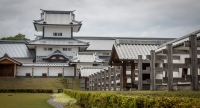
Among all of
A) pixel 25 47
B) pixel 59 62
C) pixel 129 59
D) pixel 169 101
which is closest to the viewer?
pixel 169 101

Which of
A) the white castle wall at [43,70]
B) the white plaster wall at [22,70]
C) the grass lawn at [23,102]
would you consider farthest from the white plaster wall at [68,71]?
the grass lawn at [23,102]

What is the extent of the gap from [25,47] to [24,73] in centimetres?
1227

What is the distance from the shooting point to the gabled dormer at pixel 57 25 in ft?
196

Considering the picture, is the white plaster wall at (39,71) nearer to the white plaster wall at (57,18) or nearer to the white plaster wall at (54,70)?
the white plaster wall at (54,70)

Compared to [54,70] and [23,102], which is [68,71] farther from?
[23,102]

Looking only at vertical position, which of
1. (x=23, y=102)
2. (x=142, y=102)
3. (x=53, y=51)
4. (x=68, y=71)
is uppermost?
(x=53, y=51)

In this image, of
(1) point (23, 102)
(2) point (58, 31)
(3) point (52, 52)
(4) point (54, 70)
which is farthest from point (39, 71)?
(1) point (23, 102)

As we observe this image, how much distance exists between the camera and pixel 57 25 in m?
59.9

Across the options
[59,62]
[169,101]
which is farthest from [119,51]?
[59,62]

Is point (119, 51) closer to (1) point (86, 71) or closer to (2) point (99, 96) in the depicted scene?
(2) point (99, 96)

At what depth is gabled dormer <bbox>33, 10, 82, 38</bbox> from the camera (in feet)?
196

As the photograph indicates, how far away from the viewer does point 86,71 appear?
1484 inches

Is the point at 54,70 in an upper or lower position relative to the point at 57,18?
lower

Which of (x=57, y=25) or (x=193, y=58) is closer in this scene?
(x=193, y=58)
